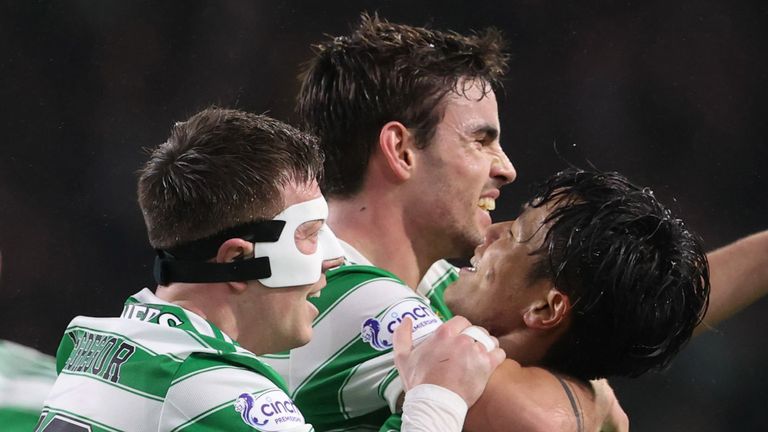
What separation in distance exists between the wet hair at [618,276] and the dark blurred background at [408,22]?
9.48 ft

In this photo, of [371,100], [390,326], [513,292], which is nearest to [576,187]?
[513,292]

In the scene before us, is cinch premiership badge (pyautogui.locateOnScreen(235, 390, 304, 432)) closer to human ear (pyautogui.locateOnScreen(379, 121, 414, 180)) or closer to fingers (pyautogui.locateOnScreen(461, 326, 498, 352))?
fingers (pyautogui.locateOnScreen(461, 326, 498, 352))

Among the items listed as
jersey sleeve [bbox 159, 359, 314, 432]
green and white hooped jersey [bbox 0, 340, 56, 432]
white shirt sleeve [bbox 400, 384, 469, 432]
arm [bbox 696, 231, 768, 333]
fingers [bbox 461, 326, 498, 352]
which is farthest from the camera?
arm [bbox 696, 231, 768, 333]

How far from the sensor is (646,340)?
8.39 ft

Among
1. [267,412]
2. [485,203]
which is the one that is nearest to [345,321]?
[267,412]

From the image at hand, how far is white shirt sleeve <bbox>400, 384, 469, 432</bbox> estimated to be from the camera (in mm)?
2230

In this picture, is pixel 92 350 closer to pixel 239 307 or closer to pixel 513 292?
pixel 239 307

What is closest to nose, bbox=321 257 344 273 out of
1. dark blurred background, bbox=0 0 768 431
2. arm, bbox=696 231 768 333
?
arm, bbox=696 231 768 333

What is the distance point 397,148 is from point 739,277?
1.18 m

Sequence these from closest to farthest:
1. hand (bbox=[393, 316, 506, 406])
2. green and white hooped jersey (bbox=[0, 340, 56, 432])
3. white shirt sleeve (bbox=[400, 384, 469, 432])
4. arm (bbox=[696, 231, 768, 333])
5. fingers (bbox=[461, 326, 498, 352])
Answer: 1. white shirt sleeve (bbox=[400, 384, 469, 432])
2. hand (bbox=[393, 316, 506, 406])
3. fingers (bbox=[461, 326, 498, 352])
4. green and white hooped jersey (bbox=[0, 340, 56, 432])
5. arm (bbox=[696, 231, 768, 333])

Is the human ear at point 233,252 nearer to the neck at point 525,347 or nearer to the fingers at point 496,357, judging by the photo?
the fingers at point 496,357

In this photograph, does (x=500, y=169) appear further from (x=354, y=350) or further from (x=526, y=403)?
(x=526, y=403)

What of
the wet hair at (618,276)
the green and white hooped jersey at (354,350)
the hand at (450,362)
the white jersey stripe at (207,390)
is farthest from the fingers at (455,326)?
the white jersey stripe at (207,390)

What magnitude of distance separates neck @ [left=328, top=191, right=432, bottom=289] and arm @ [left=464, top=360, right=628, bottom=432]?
2.35 ft
